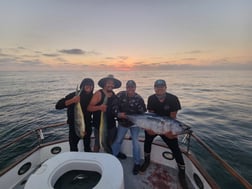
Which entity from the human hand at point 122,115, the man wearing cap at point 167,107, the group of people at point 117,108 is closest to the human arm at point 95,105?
the group of people at point 117,108

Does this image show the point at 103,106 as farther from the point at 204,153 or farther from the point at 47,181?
the point at 204,153

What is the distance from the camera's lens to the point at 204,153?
6191 millimetres

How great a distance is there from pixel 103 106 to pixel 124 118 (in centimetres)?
52

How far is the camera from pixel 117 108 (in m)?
3.10

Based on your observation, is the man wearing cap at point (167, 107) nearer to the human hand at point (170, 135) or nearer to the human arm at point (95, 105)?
the human hand at point (170, 135)

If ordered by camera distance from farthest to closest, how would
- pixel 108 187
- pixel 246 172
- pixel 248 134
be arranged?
pixel 248 134
pixel 246 172
pixel 108 187

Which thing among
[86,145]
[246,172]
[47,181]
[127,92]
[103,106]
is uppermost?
[127,92]

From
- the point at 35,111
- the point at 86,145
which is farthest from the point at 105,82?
the point at 35,111

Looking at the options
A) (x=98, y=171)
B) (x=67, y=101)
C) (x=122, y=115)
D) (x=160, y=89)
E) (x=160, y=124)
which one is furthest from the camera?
(x=122, y=115)

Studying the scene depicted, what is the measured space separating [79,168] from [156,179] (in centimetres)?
166

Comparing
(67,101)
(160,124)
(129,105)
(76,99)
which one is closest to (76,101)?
(76,99)

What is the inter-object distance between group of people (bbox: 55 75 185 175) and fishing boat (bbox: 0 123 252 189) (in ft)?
0.84

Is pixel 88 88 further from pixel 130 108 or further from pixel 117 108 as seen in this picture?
pixel 130 108

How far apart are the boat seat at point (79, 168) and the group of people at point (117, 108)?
0.86m
